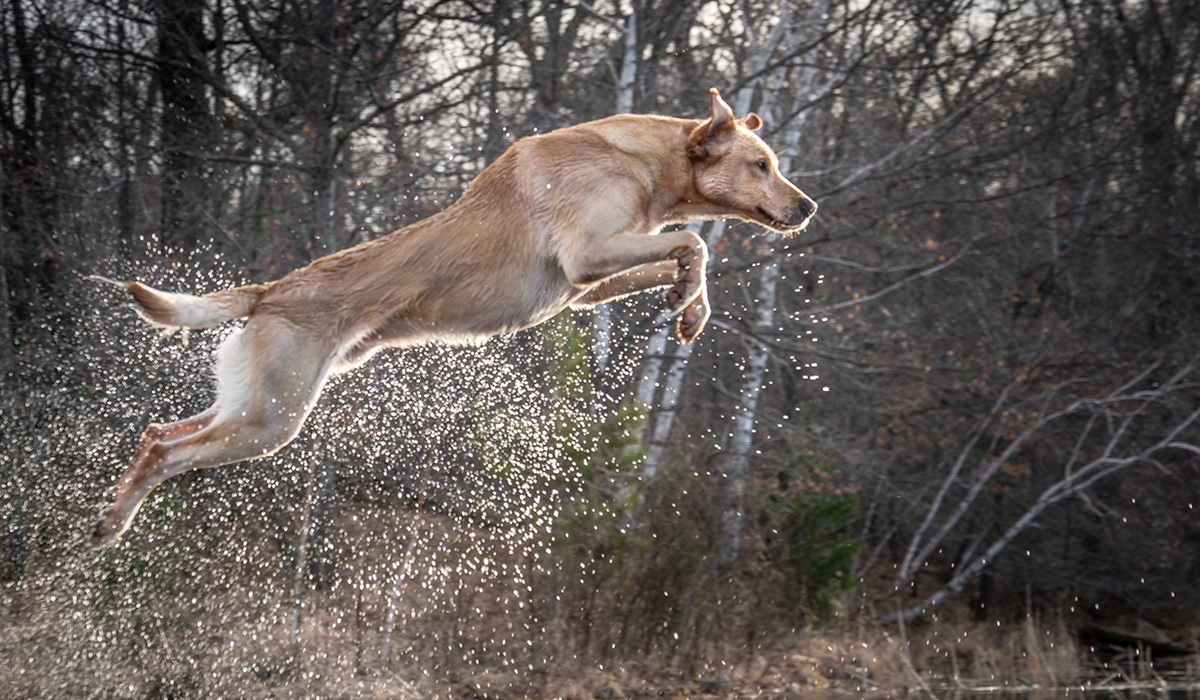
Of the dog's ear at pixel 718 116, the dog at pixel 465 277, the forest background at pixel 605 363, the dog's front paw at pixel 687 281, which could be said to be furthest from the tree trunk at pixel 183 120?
the dog's front paw at pixel 687 281

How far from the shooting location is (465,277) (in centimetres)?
578

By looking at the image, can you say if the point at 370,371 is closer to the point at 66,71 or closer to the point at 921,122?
the point at 66,71

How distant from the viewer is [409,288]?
19.1 feet

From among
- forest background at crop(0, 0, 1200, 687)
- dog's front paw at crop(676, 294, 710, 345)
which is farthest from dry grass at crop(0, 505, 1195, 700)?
dog's front paw at crop(676, 294, 710, 345)

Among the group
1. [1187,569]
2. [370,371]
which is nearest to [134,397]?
[370,371]

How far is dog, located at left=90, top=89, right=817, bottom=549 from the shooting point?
5.74 m

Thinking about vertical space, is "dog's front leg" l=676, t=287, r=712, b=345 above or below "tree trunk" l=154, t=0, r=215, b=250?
below

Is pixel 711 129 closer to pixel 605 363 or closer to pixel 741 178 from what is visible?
pixel 741 178

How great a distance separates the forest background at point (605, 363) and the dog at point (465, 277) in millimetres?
3027

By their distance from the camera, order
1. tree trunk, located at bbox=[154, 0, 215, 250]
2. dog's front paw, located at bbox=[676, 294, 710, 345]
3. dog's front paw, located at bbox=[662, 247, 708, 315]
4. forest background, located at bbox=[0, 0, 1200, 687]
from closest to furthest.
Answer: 1. dog's front paw, located at bbox=[662, 247, 708, 315]
2. dog's front paw, located at bbox=[676, 294, 710, 345]
3. forest background, located at bbox=[0, 0, 1200, 687]
4. tree trunk, located at bbox=[154, 0, 215, 250]

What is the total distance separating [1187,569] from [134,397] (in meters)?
10.9

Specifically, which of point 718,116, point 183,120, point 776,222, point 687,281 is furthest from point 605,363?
point 687,281

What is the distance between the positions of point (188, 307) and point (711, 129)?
2572 millimetres

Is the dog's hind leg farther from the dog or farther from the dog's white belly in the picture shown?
the dog's white belly
